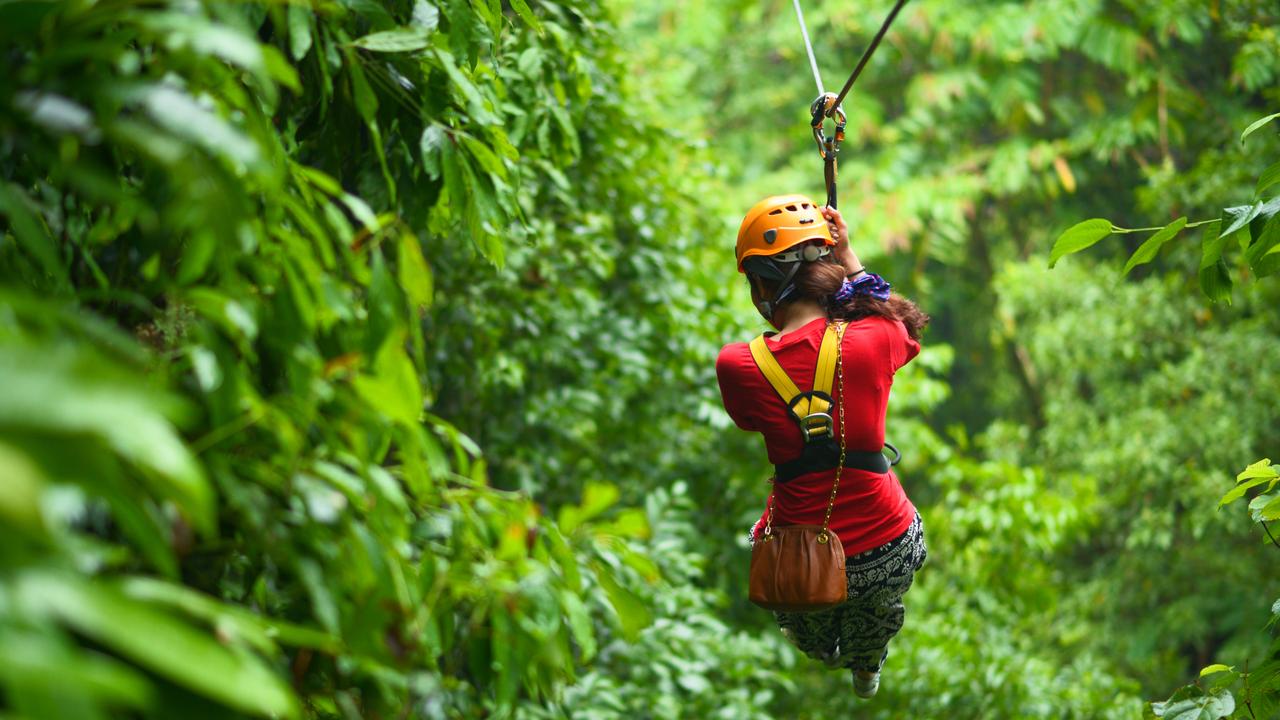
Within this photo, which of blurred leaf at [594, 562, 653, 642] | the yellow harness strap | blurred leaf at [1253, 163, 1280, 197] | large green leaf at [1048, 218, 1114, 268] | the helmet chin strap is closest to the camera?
blurred leaf at [594, 562, 653, 642]

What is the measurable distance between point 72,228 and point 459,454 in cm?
64

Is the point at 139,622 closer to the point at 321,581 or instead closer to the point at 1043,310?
the point at 321,581

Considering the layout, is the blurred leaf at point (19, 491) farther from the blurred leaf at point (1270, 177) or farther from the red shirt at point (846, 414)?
the red shirt at point (846, 414)

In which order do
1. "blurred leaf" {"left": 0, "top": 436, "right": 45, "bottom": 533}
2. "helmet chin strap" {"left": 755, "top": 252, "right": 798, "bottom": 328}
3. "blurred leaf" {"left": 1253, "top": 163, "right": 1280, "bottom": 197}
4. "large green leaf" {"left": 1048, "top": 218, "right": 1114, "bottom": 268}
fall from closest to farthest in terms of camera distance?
"blurred leaf" {"left": 0, "top": 436, "right": 45, "bottom": 533} < "blurred leaf" {"left": 1253, "top": 163, "right": 1280, "bottom": 197} < "large green leaf" {"left": 1048, "top": 218, "right": 1114, "bottom": 268} < "helmet chin strap" {"left": 755, "top": 252, "right": 798, "bottom": 328}

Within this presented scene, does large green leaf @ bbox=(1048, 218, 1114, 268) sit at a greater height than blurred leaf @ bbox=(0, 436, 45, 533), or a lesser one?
greater

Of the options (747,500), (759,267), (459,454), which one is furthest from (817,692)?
(459,454)

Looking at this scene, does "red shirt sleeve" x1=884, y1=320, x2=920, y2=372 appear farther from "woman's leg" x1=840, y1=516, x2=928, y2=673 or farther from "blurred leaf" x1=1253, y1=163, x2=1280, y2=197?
"blurred leaf" x1=1253, y1=163, x2=1280, y2=197

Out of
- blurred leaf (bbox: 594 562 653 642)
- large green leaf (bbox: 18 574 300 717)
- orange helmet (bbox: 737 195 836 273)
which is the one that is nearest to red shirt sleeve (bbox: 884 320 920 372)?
orange helmet (bbox: 737 195 836 273)

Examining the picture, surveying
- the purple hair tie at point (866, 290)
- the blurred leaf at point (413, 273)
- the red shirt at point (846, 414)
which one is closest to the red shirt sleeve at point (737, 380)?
the red shirt at point (846, 414)

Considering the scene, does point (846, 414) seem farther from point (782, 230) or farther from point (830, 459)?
point (782, 230)

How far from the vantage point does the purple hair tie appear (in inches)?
102

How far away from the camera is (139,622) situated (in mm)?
712

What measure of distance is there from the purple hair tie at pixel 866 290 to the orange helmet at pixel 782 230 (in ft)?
0.33

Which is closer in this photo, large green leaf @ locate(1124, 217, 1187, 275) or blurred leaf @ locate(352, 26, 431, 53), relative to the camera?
blurred leaf @ locate(352, 26, 431, 53)
